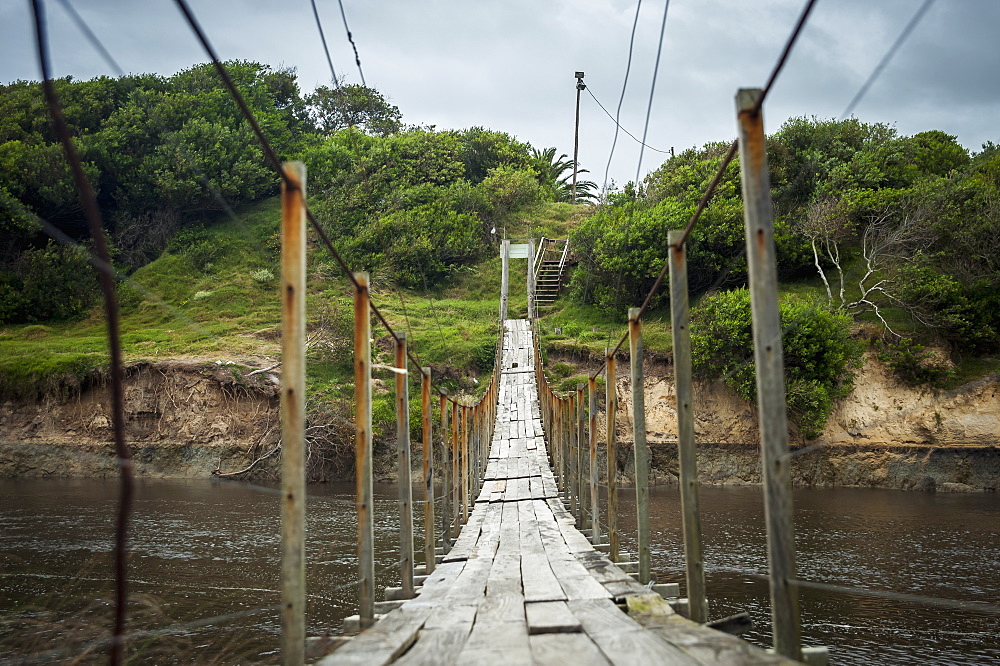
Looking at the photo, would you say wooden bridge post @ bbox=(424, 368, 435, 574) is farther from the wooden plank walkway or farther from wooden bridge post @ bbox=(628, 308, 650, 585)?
wooden bridge post @ bbox=(628, 308, 650, 585)

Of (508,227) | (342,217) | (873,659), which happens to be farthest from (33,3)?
(508,227)

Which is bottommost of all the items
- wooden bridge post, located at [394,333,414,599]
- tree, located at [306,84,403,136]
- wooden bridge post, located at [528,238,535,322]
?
wooden bridge post, located at [394,333,414,599]

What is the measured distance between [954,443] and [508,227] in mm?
17198

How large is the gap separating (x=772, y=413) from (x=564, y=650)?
3.67 feet

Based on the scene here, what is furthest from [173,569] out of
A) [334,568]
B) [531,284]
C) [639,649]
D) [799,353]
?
[531,284]

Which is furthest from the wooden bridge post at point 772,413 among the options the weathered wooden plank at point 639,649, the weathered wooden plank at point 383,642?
the weathered wooden plank at point 383,642

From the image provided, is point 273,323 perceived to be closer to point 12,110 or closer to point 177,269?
point 177,269

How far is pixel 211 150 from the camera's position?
23.6 metres

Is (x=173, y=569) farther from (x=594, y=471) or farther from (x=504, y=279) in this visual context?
(x=504, y=279)

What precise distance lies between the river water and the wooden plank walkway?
6.39ft

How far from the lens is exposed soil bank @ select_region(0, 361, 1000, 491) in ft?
44.4

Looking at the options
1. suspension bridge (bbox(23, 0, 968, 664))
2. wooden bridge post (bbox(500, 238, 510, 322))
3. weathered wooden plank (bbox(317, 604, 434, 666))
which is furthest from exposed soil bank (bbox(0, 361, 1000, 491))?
weathered wooden plank (bbox(317, 604, 434, 666))

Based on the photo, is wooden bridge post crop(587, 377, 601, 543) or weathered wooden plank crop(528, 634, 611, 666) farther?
wooden bridge post crop(587, 377, 601, 543)

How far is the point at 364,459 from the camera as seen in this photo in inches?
134
